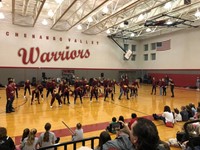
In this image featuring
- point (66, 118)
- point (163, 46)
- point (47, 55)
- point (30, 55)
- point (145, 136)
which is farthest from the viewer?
point (163, 46)

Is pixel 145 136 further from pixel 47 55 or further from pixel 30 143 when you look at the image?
pixel 47 55

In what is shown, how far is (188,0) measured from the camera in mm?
13531

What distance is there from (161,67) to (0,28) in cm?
2127

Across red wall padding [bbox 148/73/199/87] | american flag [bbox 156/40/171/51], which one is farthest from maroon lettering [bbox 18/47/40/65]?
red wall padding [bbox 148/73/199/87]

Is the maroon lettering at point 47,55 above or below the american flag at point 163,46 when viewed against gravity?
below

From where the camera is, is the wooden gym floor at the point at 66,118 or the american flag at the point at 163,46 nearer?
the wooden gym floor at the point at 66,118

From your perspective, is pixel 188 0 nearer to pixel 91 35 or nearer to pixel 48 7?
pixel 48 7

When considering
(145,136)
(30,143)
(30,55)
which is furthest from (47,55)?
(145,136)

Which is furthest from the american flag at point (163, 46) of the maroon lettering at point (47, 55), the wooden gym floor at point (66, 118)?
the wooden gym floor at point (66, 118)

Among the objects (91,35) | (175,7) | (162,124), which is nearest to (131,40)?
(91,35)

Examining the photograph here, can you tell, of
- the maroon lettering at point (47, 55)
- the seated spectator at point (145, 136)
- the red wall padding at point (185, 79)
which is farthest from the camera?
the red wall padding at point (185, 79)

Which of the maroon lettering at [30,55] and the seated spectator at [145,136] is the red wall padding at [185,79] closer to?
the maroon lettering at [30,55]

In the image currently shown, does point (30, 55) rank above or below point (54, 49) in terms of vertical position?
below

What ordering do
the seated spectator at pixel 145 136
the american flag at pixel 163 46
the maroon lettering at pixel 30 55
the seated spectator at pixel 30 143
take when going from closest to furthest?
1. the seated spectator at pixel 145 136
2. the seated spectator at pixel 30 143
3. the maroon lettering at pixel 30 55
4. the american flag at pixel 163 46
